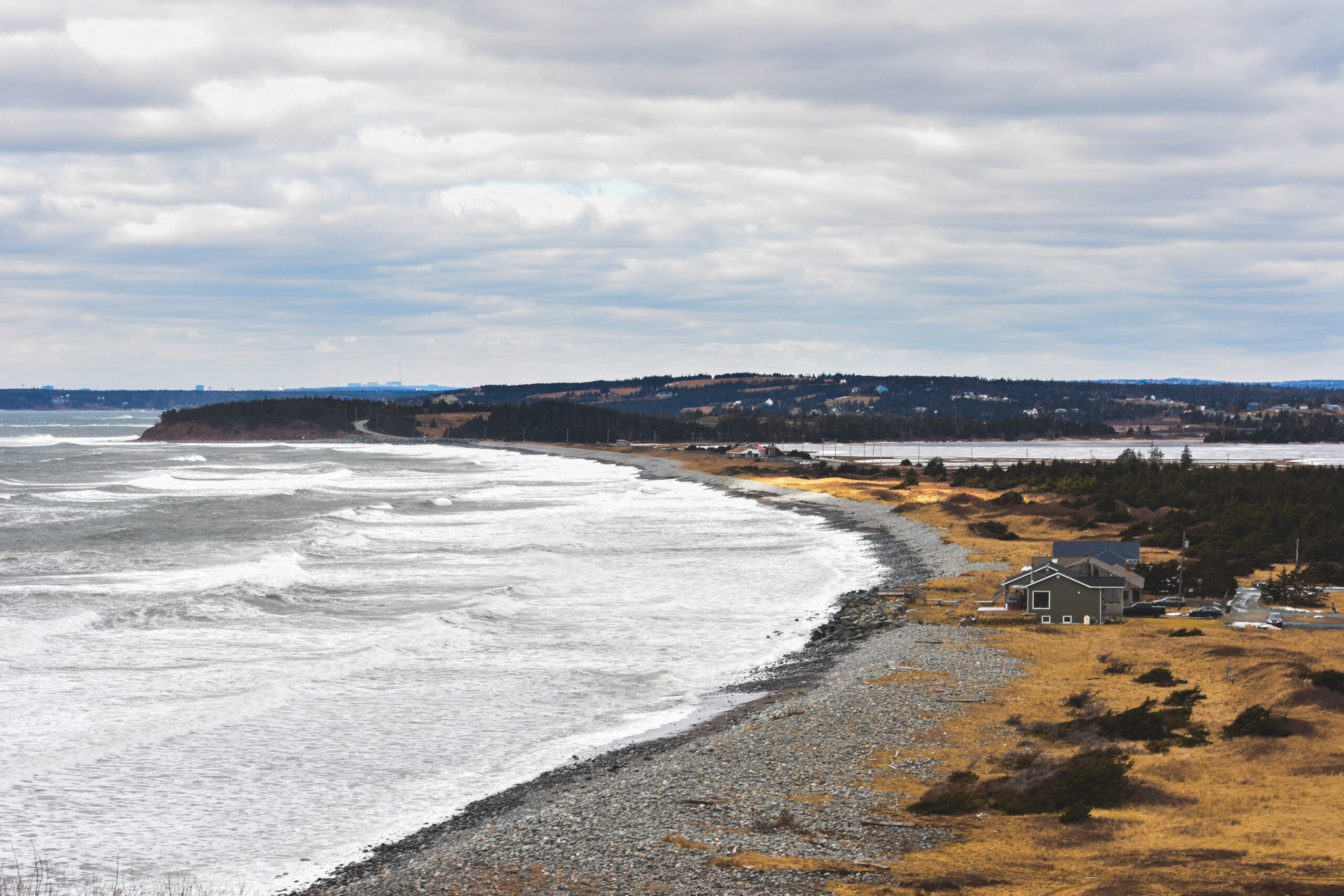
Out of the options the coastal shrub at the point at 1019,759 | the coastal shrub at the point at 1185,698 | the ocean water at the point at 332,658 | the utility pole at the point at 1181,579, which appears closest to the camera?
the ocean water at the point at 332,658

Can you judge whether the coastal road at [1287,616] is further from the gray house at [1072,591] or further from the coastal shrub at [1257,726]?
the coastal shrub at [1257,726]

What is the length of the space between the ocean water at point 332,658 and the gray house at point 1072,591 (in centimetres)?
733

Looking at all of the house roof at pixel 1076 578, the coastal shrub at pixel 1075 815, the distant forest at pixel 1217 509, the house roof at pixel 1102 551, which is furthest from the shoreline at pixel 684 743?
the distant forest at pixel 1217 509

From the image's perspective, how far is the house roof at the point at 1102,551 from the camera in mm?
42188

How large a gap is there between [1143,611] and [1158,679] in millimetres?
12587

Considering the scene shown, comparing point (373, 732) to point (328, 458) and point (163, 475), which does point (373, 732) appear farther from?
point (328, 458)

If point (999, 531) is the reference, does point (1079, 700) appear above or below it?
below

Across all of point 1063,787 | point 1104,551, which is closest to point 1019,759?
point 1063,787

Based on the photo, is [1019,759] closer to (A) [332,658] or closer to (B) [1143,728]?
(B) [1143,728]

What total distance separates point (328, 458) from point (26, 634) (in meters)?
134

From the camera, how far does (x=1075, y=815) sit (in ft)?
57.2

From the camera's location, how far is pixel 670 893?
1472 centimetres

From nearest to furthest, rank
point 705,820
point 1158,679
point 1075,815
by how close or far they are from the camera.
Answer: point 1075,815 → point 705,820 → point 1158,679

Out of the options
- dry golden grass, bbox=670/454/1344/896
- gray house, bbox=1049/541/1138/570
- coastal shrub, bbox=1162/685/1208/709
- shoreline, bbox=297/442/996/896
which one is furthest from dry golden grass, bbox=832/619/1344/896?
gray house, bbox=1049/541/1138/570
